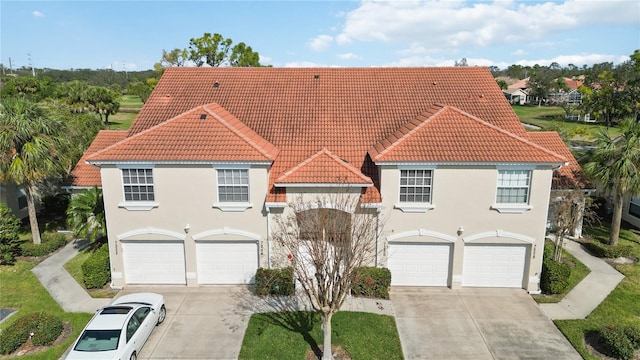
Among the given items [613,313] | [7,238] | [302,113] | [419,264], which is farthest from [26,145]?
[613,313]

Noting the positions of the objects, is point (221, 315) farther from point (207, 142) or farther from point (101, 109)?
point (101, 109)

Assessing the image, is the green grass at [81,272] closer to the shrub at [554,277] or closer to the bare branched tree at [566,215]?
the shrub at [554,277]

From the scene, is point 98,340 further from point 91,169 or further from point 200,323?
point 91,169

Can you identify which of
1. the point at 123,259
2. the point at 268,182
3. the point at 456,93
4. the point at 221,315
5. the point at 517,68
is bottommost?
the point at 221,315

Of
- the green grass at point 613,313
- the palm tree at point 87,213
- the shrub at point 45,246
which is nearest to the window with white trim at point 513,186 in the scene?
the green grass at point 613,313

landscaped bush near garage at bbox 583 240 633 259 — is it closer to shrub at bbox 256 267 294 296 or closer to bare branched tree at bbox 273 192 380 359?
bare branched tree at bbox 273 192 380 359

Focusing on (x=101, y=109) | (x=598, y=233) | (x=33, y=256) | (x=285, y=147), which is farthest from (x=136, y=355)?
(x=101, y=109)
